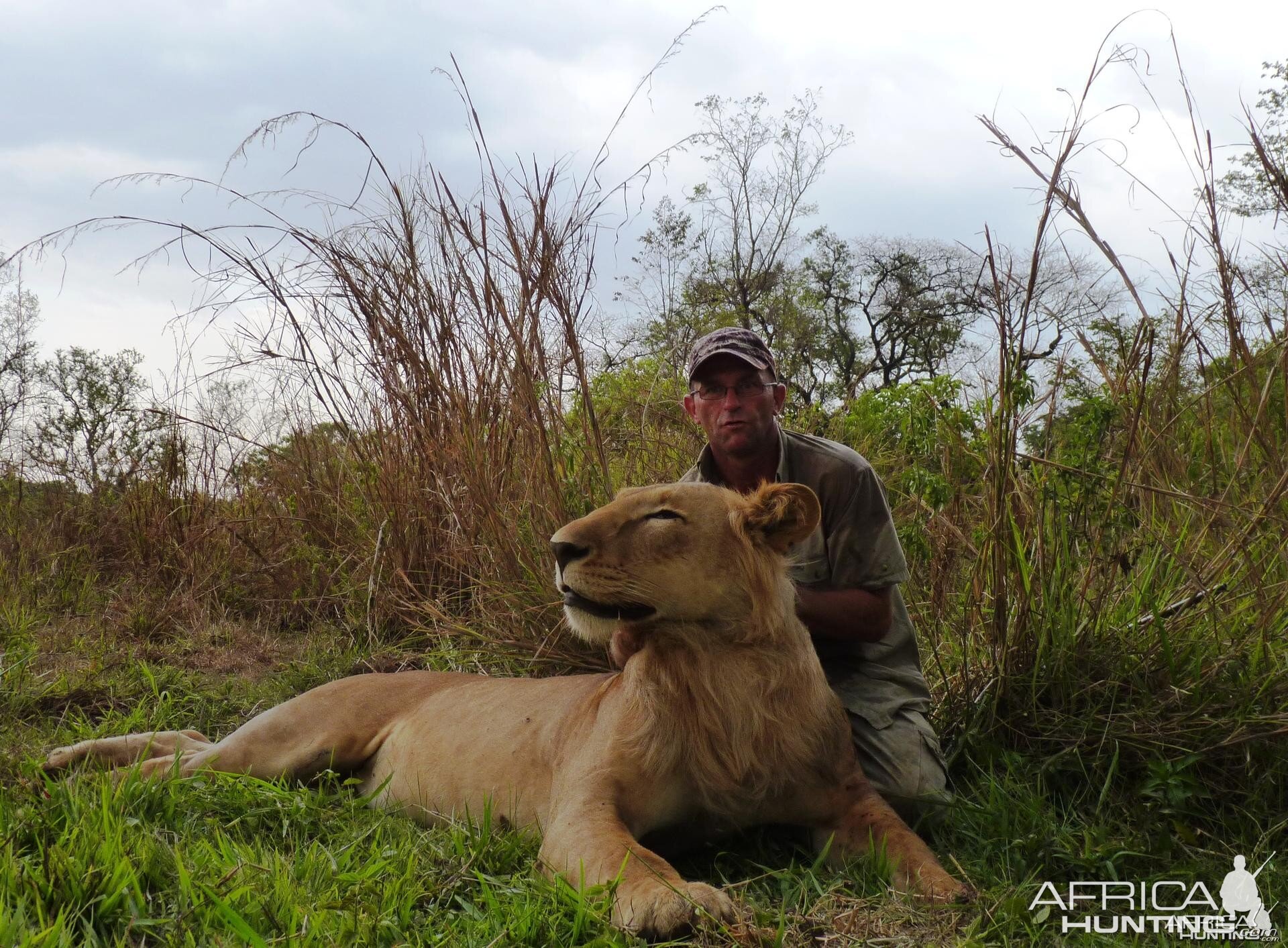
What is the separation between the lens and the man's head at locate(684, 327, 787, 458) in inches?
140

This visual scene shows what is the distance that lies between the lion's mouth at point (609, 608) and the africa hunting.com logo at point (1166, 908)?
1.12 m

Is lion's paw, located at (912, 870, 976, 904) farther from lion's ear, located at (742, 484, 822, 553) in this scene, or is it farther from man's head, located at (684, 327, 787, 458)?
man's head, located at (684, 327, 787, 458)

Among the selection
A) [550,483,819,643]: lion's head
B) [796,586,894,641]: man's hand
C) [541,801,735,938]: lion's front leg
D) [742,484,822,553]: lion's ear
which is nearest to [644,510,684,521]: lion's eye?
[550,483,819,643]: lion's head

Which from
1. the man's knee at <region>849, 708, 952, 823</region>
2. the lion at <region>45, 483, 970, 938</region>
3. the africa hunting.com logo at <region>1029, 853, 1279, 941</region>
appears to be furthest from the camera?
the man's knee at <region>849, 708, 952, 823</region>

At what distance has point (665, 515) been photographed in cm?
280

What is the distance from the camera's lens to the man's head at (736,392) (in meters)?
3.56

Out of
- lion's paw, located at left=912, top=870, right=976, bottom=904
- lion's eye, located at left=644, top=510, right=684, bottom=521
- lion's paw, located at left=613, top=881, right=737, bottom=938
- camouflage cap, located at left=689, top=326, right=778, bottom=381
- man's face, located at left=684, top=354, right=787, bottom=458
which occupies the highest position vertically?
camouflage cap, located at left=689, top=326, right=778, bottom=381

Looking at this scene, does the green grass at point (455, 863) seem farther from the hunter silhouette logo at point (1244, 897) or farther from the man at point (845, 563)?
the man at point (845, 563)

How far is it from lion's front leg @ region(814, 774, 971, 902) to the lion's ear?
2.26 ft

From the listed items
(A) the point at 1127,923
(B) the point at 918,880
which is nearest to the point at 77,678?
(B) the point at 918,880

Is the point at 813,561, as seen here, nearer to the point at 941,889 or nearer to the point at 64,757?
the point at 941,889

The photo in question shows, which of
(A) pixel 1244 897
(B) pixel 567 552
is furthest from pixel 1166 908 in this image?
(B) pixel 567 552

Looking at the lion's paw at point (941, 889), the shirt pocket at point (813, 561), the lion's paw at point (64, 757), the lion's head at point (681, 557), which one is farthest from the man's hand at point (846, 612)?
the lion's paw at point (64, 757)

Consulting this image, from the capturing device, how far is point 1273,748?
313 centimetres
